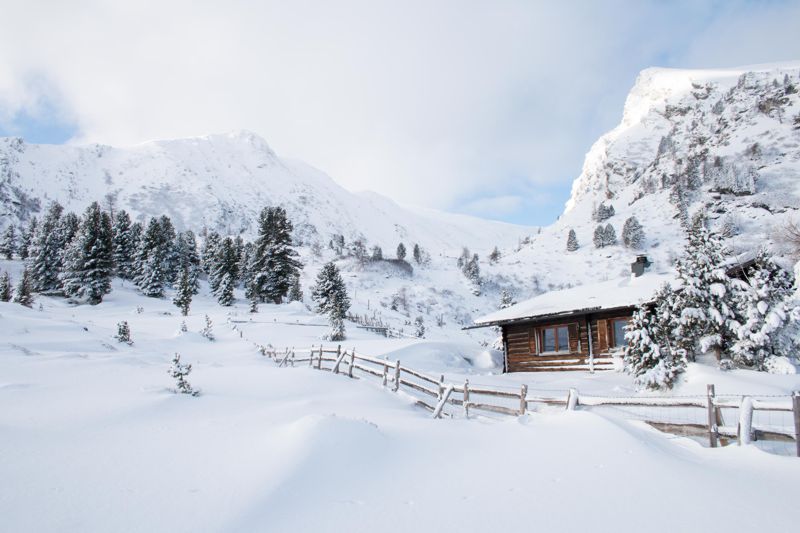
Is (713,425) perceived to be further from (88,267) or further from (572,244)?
(572,244)

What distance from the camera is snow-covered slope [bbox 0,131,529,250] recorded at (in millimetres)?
130875

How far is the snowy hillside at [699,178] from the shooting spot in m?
62.5

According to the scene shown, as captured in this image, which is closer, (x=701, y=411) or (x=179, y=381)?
(x=179, y=381)

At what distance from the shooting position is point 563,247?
274 feet

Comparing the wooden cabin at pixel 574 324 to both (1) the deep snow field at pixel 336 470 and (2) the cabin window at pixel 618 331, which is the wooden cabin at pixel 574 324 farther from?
(1) the deep snow field at pixel 336 470

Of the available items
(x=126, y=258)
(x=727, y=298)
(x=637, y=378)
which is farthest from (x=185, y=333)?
(x=126, y=258)

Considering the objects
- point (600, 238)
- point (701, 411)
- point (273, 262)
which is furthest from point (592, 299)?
point (600, 238)

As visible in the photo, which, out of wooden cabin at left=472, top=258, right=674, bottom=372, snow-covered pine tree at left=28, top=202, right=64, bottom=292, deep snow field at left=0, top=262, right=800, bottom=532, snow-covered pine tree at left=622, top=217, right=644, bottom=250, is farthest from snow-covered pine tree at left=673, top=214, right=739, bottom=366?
snow-covered pine tree at left=28, top=202, right=64, bottom=292

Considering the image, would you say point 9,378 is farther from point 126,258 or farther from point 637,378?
point 126,258

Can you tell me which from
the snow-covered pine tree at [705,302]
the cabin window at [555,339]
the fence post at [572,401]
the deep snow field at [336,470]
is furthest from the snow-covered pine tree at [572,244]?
the fence post at [572,401]

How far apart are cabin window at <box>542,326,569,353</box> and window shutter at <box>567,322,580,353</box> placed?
0.34m

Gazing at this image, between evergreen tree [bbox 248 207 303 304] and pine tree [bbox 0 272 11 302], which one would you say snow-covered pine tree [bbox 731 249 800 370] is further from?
pine tree [bbox 0 272 11 302]

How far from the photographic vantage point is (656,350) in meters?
14.2

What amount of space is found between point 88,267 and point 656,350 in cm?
5084
